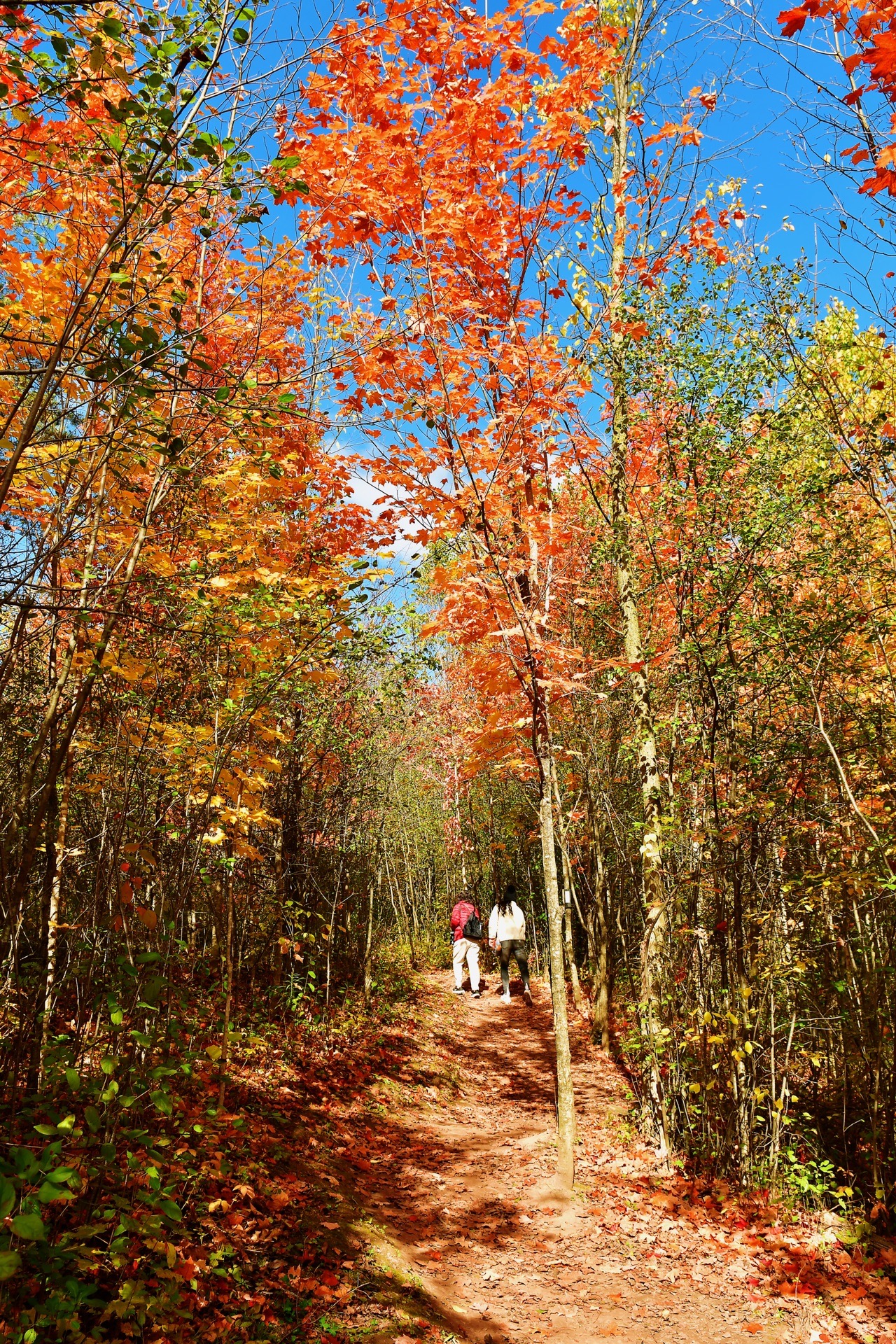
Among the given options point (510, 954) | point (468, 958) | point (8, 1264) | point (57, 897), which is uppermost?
point (57, 897)

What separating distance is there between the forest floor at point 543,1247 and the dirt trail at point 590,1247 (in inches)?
0.5

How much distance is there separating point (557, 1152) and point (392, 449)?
622 centimetres

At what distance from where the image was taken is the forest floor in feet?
13.9

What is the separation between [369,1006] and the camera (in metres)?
9.77

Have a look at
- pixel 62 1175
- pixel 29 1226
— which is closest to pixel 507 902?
pixel 62 1175

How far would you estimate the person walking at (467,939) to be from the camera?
12.3 metres

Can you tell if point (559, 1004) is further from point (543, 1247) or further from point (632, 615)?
point (632, 615)

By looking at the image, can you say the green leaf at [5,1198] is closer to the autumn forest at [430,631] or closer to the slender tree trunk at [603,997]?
the autumn forest at [430,631]

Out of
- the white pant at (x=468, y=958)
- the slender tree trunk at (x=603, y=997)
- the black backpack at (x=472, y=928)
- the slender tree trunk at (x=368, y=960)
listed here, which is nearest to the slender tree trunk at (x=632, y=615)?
the slender tree trunk at (x=603, y=997)

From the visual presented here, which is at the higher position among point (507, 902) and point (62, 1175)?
point (62, 1175)

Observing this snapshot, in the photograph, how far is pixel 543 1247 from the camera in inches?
202

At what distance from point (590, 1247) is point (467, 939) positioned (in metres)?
7.46

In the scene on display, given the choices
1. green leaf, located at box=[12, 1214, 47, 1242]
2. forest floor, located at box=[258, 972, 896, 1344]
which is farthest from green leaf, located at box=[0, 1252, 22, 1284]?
forest floor, located at box=[258, 972, 896, 1344]

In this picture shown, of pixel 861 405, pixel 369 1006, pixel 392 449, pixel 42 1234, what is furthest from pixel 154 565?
pixel 369 1006
